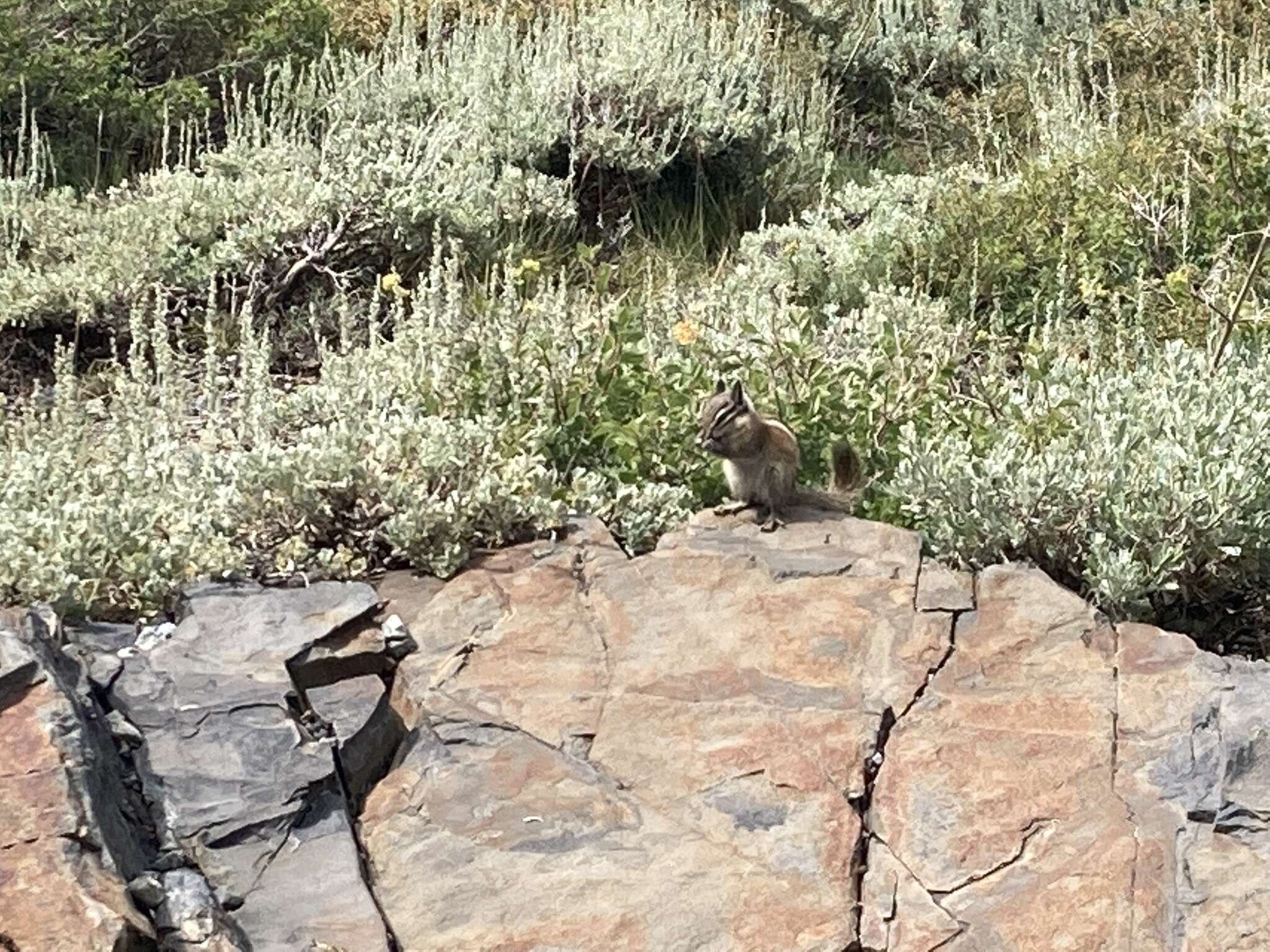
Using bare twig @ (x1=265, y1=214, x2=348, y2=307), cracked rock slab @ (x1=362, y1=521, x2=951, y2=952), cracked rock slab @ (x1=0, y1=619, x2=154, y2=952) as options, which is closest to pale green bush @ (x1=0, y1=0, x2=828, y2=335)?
bare twig @ (x1=265, y1=214, x2=348, y2=307)

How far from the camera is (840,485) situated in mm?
6176

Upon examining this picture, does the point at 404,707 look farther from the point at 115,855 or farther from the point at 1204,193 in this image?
the point at 1204,193

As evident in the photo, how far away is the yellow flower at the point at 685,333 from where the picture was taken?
6773 mm

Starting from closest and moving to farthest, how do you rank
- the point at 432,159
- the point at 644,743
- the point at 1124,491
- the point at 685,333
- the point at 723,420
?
the point at 644,743 → the point at 1124,491 → the point at 723,420 → the point at 685,333 → the point at 432,159

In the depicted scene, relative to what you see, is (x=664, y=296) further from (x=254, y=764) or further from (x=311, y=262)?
(x=254, y=764)

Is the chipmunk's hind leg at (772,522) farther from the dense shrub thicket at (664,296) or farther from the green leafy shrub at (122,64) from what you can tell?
the green leafy shrub at (122,64)

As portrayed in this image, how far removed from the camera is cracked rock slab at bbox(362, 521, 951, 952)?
4.20 meters

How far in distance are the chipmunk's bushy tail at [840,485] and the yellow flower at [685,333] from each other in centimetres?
88

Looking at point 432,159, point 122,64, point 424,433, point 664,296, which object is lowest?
point 664,296

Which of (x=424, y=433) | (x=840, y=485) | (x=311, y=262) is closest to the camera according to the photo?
(x=424, y=433)

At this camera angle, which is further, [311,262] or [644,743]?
[311,262]

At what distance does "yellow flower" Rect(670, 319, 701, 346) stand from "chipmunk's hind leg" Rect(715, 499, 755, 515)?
3.35 ft

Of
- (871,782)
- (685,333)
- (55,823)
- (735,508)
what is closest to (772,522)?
(735,508)

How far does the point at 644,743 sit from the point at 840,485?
174 cm
